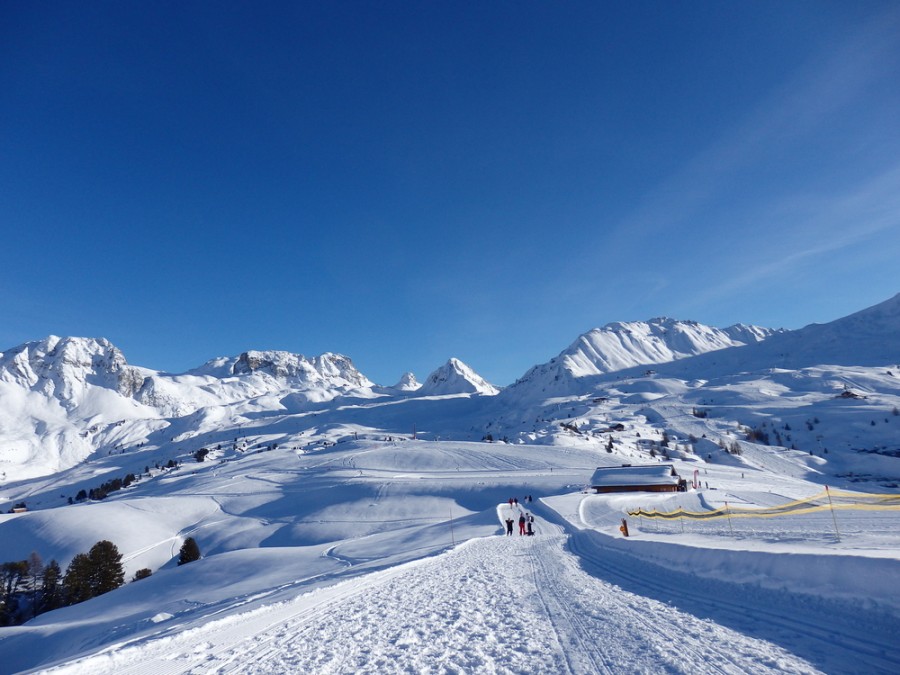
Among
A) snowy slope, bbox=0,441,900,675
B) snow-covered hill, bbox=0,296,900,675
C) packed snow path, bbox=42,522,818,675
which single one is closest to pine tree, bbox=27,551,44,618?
snow-covered hill, bbox=0,296,900,675

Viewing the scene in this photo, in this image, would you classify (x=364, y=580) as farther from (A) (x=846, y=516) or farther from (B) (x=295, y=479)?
(B) (x=295, y=479)

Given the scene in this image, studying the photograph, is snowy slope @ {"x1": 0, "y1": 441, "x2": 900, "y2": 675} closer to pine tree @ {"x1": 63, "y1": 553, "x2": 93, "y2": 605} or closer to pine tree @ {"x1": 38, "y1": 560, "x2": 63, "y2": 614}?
pine tree @ {"x1": 63, "y1": 553, "x2": 93, "y2": 605}

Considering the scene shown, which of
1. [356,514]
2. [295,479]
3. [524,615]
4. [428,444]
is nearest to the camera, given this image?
[524,615]

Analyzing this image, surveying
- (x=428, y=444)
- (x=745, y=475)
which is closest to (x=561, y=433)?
(x=428, y=444)

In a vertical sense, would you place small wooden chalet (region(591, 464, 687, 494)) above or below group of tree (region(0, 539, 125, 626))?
above

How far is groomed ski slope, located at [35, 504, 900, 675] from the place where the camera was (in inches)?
227

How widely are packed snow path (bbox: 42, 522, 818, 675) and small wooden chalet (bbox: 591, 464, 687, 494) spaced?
4758 cm

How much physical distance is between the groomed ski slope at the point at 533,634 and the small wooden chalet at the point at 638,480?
4694 centimetres

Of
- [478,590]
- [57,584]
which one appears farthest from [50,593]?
[478,590]

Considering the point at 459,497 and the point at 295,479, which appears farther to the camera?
the point at 295,479

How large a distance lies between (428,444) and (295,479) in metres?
33.2

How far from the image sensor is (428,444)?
111625 millimetres

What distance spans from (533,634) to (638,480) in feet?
179

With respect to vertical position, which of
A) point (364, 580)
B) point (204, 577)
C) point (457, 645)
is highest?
point (457, 645)
